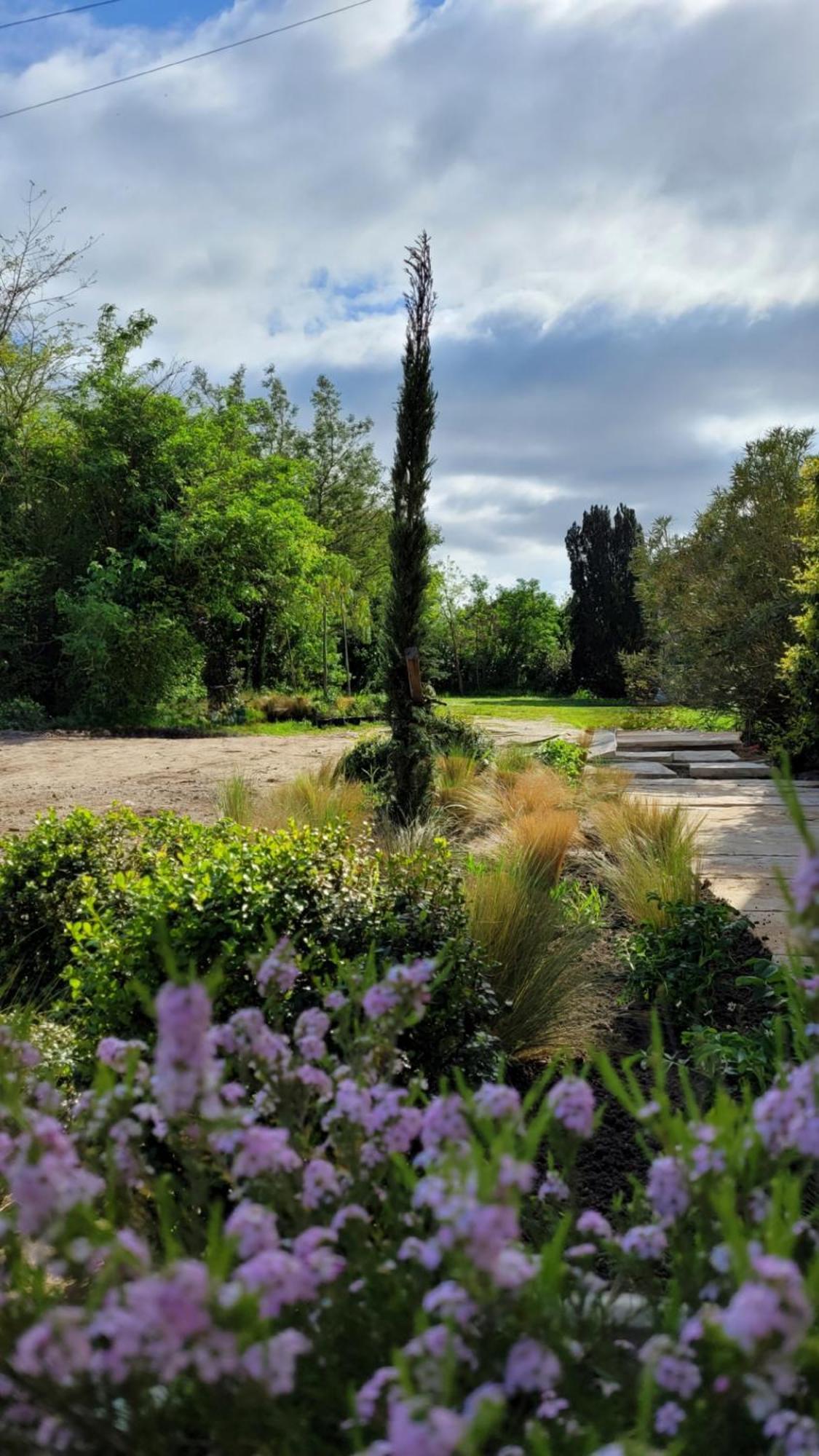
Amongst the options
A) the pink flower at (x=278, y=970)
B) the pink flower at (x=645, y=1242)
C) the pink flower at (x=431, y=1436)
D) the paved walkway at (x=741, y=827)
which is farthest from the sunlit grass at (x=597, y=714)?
the pink flower at (x=431, y=1436)

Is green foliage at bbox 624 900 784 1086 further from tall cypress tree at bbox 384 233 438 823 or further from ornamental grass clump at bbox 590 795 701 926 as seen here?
tall cypress tree at bbox 384 233 438 823

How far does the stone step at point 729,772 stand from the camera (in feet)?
24.9

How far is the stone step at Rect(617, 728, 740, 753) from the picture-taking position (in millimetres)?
9711

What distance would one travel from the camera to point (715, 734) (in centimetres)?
1070

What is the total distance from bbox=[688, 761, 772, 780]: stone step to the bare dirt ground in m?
2.95

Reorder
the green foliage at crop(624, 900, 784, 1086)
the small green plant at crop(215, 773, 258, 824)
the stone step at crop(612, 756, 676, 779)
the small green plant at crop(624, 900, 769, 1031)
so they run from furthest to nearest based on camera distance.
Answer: the stone step at crop(612, 756, 676, 779), the small green plant at crop(215, 773, 258, 824), the small green plant at crop(624, 900, 769, 1031), the green foliage at crop(624, 900, 784, 1086)

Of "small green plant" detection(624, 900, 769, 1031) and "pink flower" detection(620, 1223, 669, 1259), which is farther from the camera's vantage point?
"small green plant" detection(624, 900, 769, 1031)

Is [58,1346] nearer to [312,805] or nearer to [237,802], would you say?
[312,805]

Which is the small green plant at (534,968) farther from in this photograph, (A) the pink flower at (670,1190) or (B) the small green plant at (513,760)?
(B) the small green plant at (513,760)

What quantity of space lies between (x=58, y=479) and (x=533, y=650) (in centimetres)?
1852

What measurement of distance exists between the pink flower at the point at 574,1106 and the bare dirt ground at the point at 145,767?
4.76 metres

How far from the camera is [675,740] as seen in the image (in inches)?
396

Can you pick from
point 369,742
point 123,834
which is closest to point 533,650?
point 369,742

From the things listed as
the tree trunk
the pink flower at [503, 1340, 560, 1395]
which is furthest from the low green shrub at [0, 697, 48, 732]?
the pink flower at [503, 1340, 560, 1395]
